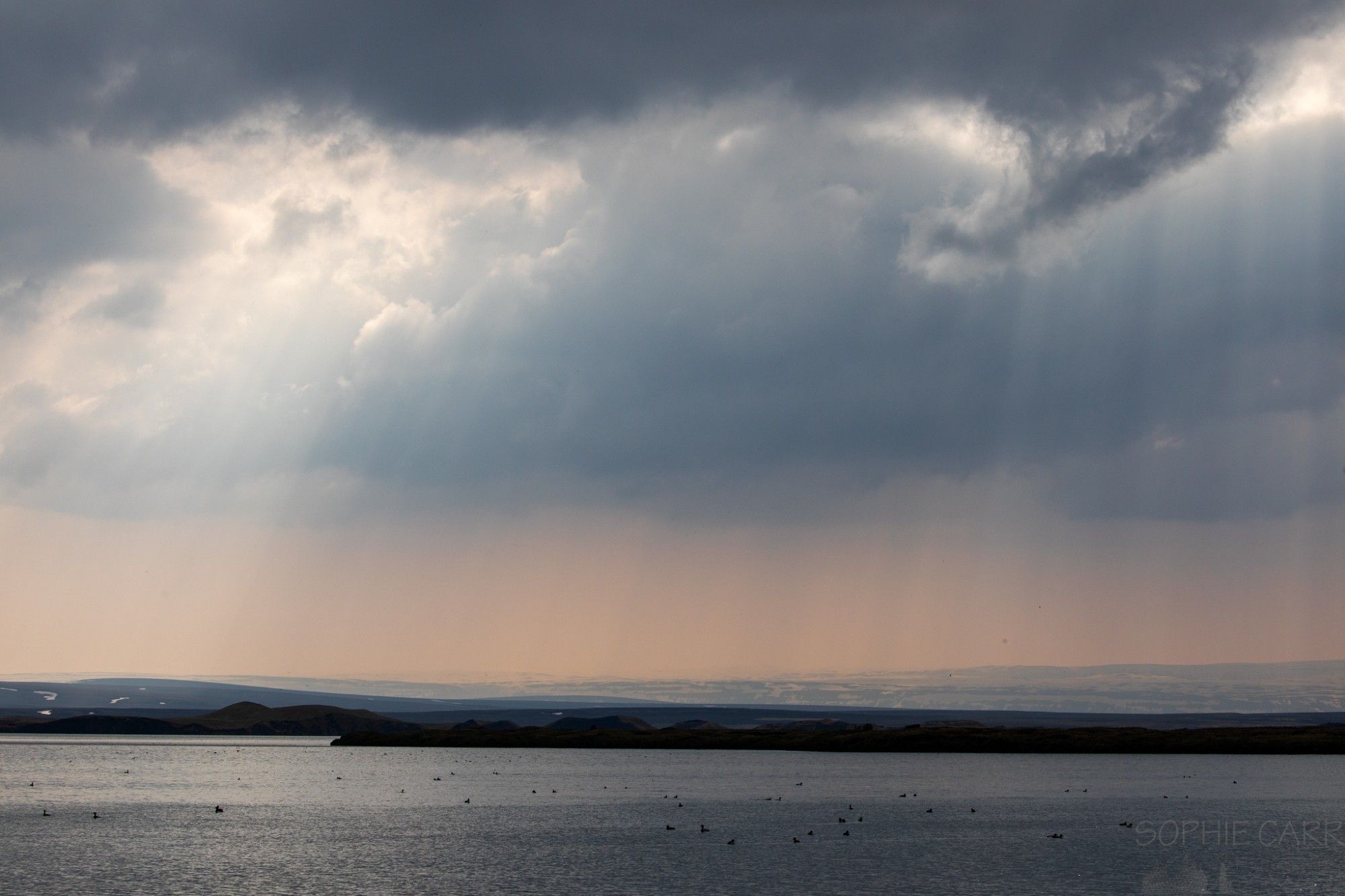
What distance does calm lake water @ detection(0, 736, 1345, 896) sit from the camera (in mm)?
72875

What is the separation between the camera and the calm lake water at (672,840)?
72.9 metres

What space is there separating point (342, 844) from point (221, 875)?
1786cm

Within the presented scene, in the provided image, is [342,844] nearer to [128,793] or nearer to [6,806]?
[6,806]

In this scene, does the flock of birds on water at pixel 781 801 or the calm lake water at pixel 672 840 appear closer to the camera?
the calm lake water at pixel 672 840

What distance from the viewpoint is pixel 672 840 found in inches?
3841

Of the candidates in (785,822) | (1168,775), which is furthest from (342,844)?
(1168,775)

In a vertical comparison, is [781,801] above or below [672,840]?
below

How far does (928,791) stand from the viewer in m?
158

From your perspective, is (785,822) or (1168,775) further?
(1168,775)

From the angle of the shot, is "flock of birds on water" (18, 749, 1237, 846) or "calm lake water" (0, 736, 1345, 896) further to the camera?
"flock of birds on water" (18, 749, 1237, 846)

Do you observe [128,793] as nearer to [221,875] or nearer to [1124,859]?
[221,875]

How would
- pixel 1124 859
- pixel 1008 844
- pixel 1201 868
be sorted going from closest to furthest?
pixel 1201 868, pixel 1124 859, pixel 1008 844

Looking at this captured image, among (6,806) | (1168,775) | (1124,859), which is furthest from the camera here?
(1168,775)

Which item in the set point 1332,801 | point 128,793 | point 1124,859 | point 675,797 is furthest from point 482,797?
point 1332,801
